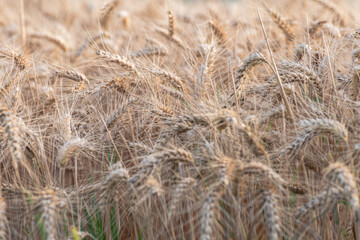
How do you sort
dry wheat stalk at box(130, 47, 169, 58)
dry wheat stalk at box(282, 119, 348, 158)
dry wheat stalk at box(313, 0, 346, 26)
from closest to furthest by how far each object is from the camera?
1. dry wheat stalk at box(282, 119, 348, 158)
2. dry wheat stalk at box(130, 47, 169, 58)
3. dry wheat stalk at box(313, 0, 346, 26)

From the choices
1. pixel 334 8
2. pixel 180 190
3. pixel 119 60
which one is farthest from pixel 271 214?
pixel 334 8

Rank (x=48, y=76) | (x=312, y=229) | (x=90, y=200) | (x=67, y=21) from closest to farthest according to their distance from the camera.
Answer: (x=312, y=229), (x=90, y=200), (x=48, y=76), (x=67, y=21)

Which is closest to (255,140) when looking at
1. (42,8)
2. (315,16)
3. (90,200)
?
(90,200)

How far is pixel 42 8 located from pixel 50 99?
4.04m

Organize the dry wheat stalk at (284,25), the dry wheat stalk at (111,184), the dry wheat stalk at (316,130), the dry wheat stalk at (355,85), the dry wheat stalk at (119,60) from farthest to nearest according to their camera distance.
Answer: the dry wheat stalk at (284,25)
the dry wheat stalk at (119,60)
the dry wheat stalk at (355,85)
the dry wheat stalk at (111,184)
the dry wheat stalk at (316,130)

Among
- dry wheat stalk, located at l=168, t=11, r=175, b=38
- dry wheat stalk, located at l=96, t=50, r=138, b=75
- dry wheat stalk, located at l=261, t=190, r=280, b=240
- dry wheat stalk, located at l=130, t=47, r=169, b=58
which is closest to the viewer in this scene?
dry wheat stalk, located at l=261, t=190, r=280, b=240

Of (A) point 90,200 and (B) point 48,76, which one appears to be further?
(B) point 48,76

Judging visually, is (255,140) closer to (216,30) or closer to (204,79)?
(204,79)

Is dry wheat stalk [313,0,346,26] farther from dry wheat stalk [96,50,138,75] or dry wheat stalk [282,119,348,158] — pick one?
dry wheat stalk [282,119,348,158]

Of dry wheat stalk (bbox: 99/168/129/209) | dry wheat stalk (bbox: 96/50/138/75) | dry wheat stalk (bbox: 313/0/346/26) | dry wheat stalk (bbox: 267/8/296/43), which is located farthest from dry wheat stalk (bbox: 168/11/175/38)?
dry wheat stalk (bbox: 99/168/129/209)

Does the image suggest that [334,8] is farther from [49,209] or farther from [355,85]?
[49,209]

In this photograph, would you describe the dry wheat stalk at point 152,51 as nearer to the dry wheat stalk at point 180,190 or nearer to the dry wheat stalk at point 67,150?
the dry wheat stalk at point 67,150

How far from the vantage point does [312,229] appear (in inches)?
57.1

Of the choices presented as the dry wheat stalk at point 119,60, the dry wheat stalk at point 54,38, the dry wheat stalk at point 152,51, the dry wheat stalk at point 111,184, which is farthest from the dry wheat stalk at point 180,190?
the dry wheat stalk at point 54,38
